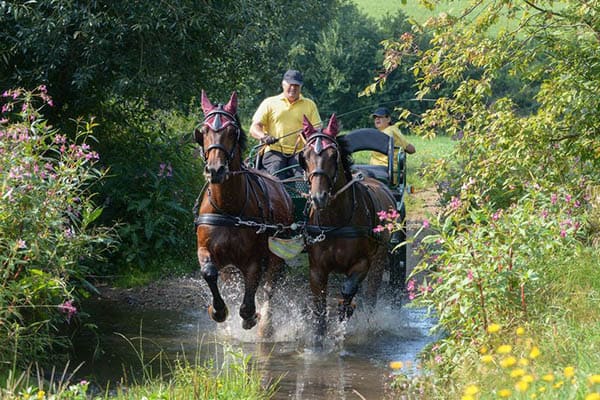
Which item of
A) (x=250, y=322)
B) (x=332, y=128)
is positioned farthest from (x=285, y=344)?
(x=332, y=128)

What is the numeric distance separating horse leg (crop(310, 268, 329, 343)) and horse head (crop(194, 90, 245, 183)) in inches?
50.3

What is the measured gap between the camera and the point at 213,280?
8.71 m

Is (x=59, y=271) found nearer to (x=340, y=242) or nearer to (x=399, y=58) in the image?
(x=340, y=242)

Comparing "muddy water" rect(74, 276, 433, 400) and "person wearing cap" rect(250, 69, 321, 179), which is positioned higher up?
"person wearing cap" rect(250, 69, 321, 179)

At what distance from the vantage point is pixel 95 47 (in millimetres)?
12117

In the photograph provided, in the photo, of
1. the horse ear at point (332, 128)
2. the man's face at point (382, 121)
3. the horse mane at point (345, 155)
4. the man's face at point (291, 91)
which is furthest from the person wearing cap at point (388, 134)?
the horse ear at point (332, 128)

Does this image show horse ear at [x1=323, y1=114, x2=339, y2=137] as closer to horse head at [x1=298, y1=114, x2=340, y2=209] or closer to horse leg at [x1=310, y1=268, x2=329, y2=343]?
horse head at [x1=298, y1=114, x2=340, y2=209]

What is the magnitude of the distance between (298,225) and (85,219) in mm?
2128

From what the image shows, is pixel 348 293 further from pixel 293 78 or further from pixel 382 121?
pixel 382 121

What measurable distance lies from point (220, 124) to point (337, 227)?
145 cm

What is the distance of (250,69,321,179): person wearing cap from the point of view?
10.2 m

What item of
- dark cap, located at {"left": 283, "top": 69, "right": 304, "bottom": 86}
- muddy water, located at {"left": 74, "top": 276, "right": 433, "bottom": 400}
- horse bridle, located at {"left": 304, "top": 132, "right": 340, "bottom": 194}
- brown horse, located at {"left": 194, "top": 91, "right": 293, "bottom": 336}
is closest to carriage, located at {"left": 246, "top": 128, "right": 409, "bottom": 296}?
muddy water, located at {"left": 74, "top": 276, "right": 433, "bottom": 400}

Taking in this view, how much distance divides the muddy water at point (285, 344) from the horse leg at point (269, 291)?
0.32ft

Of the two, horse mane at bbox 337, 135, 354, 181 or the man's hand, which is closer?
horse mane at bbox 337, 135, 354, 181
